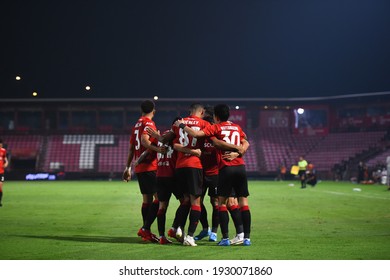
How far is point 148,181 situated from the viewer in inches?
523

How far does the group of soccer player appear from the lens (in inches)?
482

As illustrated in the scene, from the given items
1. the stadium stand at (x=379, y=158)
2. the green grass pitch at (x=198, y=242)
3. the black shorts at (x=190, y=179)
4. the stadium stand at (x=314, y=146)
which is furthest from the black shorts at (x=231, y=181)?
the stadium stand at (x=314, y=146)

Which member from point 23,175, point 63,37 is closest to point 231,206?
point 63,37

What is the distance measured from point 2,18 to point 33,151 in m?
22.8

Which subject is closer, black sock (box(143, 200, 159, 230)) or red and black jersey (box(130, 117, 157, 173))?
black sock (box(143, 200, 159, 230))

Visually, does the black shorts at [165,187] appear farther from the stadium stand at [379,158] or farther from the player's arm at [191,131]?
the stadium stand at [379,158]

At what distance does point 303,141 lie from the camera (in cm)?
7381

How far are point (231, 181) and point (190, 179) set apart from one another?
2.58 feet

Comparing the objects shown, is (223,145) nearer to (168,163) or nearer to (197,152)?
(197,152)

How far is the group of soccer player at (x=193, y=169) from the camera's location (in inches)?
482

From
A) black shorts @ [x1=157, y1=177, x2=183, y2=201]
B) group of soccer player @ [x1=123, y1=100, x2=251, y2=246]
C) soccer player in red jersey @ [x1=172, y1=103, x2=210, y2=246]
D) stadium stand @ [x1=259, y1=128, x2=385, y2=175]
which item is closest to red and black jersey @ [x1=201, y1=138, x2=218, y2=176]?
group of soccer player @ [x1=123, y1=100, x2=251, y2=246]

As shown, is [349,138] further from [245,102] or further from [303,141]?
[245,102]

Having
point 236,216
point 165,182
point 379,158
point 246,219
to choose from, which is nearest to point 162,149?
point 165,182

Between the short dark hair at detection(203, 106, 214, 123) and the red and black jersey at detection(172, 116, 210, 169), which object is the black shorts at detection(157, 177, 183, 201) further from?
the short dark hair at detection(203, 106, 214, 123)
